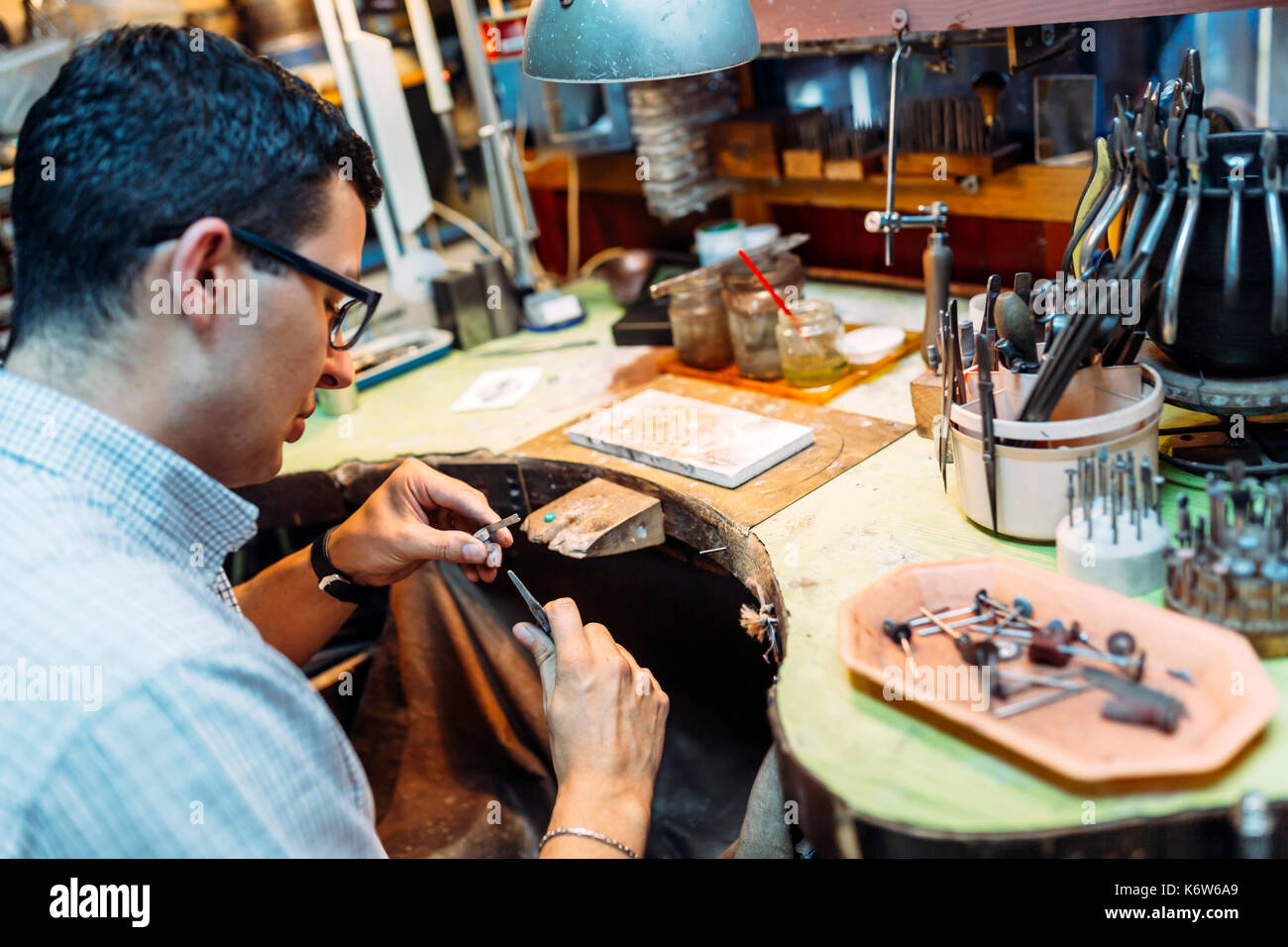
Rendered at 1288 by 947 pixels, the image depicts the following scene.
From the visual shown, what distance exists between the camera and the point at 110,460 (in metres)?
1.10

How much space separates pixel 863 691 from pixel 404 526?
807 mm

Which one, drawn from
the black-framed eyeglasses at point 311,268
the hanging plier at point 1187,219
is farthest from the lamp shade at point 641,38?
the hanging plier at point 1187,219

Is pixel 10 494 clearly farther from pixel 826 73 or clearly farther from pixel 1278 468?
pixel 826 73

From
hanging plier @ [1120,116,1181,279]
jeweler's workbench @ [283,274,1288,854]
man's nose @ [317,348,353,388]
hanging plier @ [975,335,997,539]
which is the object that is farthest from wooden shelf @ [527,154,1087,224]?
man's nose @ [317,348,353,388]

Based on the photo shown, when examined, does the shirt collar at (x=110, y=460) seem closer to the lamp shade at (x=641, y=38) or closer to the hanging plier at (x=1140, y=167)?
the lamp shade at (x=641, y=38)

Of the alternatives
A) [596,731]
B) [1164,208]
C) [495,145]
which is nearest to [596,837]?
[596,731]

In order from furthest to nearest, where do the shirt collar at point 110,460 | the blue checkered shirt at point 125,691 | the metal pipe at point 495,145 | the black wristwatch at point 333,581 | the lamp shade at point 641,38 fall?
the metal pipe at point 495,145 → the black wristwatch at point 333,581 → the lamp shade at point 641,38 → the shirt collar at point 110,460 → the blue checkered shirt at point 125,691

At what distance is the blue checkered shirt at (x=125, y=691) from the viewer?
904 millimetres

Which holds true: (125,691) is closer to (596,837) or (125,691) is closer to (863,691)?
(596,837)

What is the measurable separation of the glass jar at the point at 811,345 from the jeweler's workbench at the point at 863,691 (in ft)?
0.25

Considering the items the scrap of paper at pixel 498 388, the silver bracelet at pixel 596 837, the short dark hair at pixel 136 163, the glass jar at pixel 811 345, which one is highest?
the short dark hair at pixel 136 163

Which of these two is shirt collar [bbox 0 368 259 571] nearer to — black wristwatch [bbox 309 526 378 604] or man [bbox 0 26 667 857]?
man [bbox 0 26 667 857]

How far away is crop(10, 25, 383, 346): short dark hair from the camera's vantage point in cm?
109

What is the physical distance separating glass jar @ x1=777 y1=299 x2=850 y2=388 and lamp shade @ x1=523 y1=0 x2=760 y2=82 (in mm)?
585
